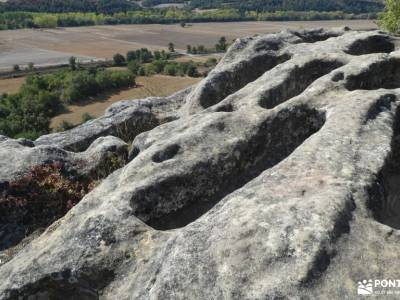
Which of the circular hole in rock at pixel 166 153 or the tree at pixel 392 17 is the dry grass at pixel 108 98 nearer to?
the tree at pixel 392 17

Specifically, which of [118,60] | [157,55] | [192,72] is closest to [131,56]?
[118,60]

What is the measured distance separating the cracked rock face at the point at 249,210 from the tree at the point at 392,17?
110ft

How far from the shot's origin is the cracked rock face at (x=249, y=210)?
330 inches

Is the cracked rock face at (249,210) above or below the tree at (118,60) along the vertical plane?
above

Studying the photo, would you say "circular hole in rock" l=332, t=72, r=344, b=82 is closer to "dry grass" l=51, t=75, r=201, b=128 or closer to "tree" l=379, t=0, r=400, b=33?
"tree" l=379, t=0, r=400, b=33

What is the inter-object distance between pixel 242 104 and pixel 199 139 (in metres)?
3.29

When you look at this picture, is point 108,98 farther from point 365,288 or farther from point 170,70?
point 365,288

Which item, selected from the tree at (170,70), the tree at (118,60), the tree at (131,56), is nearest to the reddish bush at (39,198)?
the tree at (170,70)

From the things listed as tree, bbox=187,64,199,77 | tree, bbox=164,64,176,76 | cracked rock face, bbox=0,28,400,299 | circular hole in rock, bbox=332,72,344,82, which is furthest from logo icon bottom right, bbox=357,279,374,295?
tree, bbox=164,64,176,76

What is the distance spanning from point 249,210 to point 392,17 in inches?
1792

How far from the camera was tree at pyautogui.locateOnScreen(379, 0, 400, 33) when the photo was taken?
157 ft

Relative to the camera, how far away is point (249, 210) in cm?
954

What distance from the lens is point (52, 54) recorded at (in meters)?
175

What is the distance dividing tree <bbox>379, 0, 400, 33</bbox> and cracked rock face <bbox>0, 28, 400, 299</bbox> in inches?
1318
